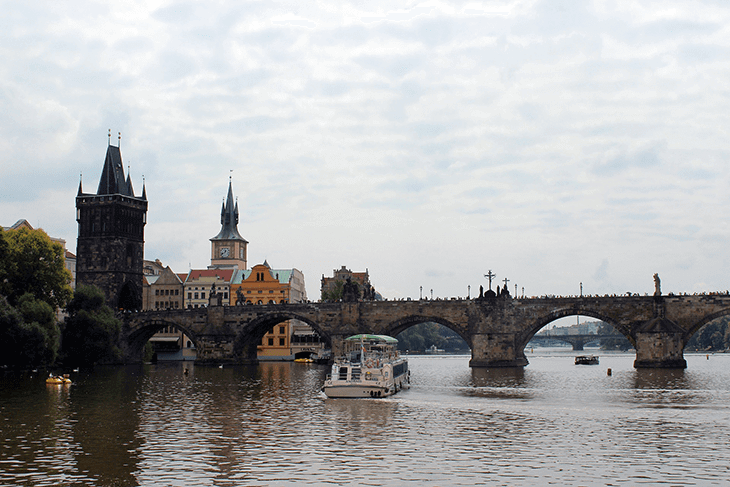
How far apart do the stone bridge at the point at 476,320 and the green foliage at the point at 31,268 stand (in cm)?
2209

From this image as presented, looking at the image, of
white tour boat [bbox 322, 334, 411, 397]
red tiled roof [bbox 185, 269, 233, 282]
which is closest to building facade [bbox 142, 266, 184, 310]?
red tiled roof [bbox 185, 269, 233, 282]

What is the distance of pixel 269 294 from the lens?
138000mm

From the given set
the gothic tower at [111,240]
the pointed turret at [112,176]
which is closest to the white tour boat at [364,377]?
the gothic tower at [111,240]

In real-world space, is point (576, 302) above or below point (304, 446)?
above

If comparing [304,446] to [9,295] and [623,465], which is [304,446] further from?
[9,295]

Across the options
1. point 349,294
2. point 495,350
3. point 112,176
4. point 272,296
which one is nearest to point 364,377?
point 495,350

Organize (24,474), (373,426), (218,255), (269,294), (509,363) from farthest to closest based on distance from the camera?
(218,255)
(269,294)
(509,363)
(373,426)
(24,474)

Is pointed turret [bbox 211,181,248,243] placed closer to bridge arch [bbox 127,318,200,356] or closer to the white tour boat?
bridge arch [bbox 127,318,200,356]

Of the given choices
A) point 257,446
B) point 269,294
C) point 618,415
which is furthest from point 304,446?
point 269,294

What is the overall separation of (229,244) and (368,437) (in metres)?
146

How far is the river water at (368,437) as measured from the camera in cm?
2403

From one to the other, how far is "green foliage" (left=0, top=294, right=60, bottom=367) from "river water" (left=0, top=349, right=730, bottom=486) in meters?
21.1

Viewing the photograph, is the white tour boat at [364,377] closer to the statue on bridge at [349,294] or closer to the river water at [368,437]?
the river water at [368,437]

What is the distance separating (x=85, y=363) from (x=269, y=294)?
46.9 m
